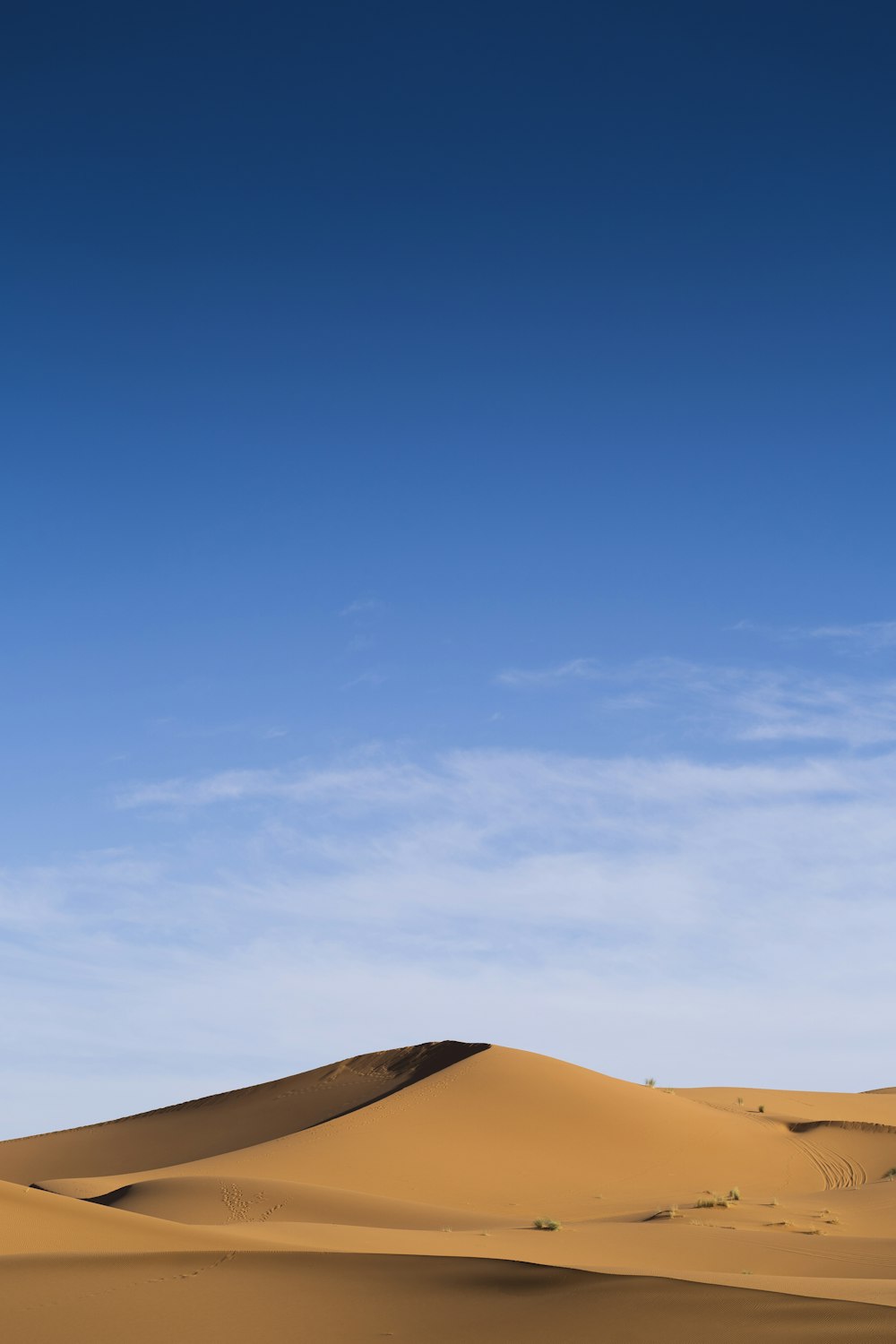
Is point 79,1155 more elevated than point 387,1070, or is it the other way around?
point 387,1070

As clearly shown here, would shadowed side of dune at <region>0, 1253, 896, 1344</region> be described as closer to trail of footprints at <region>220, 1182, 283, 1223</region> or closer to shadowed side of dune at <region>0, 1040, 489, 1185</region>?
trail of footprints at <region>220, 1182, 283, 1223</region>

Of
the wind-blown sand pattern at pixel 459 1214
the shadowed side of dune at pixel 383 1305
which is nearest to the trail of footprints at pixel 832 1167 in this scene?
the wind-blown sand pattern at pixel 459 1214

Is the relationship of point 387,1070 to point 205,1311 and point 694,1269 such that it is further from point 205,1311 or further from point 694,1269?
point 205,1311

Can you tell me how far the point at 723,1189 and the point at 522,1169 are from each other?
5.08m

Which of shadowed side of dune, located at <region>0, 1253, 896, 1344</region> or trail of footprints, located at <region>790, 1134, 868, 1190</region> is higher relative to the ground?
shadowed side of dune, located at <region>0, 1253, 896, 1344</region>

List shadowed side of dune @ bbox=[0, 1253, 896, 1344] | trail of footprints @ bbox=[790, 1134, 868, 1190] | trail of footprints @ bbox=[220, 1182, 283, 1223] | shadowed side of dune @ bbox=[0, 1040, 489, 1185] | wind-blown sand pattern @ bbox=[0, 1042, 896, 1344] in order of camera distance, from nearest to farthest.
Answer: shadowed side of dune @ bbox=[0, 1253, 896, 1344] → wind-blown sand pattern @ bbox=[0, 1042, 896, 1344] → trail of footprints @ bbox=[220, 1182, 283, 1223] → trail of footprints @ bbox=[790, 1134, 868, 1190] → shadowed side of dune @ bbox=[0, 1040, 489, 1185]

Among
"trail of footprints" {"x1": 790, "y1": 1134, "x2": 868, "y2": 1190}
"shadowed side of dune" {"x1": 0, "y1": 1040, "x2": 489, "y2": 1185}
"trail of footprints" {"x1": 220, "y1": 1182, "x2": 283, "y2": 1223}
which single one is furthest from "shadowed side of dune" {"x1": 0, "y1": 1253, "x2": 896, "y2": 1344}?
"shadowed side of dune" {"x1": 0, "y1": 1040, "x2": 489, "y2": 1185}

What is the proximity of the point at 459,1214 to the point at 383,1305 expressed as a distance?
1388cm

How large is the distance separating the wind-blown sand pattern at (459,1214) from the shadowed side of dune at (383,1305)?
28 mm

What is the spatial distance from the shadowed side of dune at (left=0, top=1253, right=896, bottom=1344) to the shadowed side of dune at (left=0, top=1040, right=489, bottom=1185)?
27.2 m

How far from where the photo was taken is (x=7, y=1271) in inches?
412

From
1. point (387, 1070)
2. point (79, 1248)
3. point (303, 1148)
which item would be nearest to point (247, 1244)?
point (79, 1248)

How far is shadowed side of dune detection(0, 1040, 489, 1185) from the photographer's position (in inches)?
1563

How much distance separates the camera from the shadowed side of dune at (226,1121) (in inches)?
1563
